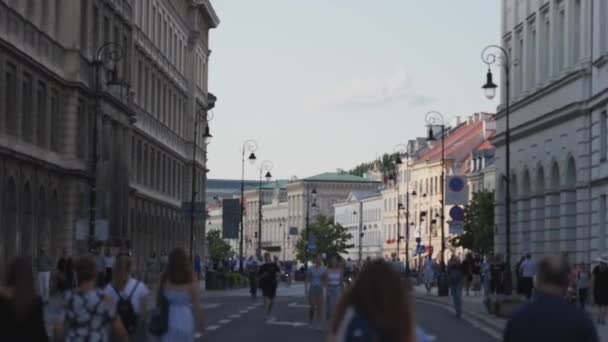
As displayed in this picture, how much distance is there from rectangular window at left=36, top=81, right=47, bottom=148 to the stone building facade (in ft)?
0.14

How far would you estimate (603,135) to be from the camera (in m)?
52.2

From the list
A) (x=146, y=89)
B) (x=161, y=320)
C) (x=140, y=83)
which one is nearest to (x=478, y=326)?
(x=161, y=320)

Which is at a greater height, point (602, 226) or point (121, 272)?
point (602, 226)

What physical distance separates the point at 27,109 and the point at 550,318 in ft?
136

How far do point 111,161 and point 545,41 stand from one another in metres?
17.3

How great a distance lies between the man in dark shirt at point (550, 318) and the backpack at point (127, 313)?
6.48 meters

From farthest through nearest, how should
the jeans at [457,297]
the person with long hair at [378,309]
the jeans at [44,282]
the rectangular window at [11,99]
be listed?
the rectangular window at [11,99] → the jeans at [44,282] → the jeans at [457,297] → the person with long hair at [378,309]

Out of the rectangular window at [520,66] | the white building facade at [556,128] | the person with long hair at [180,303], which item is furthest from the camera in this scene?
the rectangular window at [520,66]

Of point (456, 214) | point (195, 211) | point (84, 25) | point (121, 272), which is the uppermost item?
point (84, 25)

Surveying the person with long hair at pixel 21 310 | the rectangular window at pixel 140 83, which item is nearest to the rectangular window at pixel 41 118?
the rectangular window at pixel 140 83

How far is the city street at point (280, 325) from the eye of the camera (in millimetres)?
29781

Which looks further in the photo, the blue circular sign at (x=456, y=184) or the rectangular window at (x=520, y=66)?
the rectangular window at (x=520, y=66)

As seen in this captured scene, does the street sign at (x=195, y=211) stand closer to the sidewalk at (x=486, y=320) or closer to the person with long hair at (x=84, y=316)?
the sidewalk at (x=486, y=320)

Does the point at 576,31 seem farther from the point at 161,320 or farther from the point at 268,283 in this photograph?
the point at 161,320
